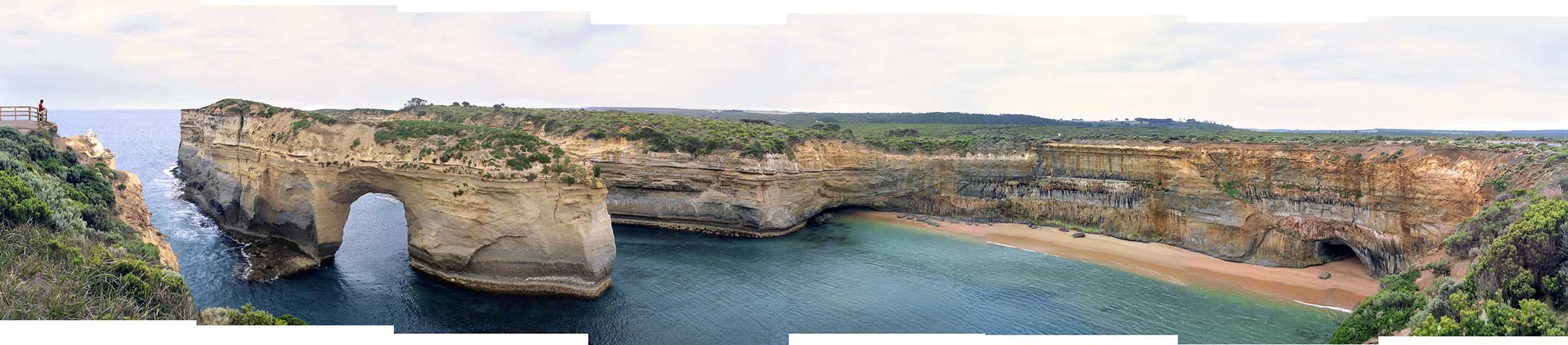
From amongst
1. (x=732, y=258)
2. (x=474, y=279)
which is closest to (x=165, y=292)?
(x=474, y=279)

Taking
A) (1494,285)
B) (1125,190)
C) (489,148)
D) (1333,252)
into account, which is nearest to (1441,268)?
(1494,285)

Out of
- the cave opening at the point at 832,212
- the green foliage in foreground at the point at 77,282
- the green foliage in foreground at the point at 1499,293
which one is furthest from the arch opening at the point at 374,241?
the green foliage in foreground at the point at 1499,293

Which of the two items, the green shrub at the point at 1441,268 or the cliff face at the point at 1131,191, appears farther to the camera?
the cliff face at the point at 1131,191

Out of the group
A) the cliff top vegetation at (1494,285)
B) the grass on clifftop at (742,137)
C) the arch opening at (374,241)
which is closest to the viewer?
the cliff top vegetation at (1494,285)

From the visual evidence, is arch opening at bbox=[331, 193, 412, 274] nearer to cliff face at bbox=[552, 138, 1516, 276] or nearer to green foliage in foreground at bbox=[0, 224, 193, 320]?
cliff face at bbox=[552, 138, 1516, 276]

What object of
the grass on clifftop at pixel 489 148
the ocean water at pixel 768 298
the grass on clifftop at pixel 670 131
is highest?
the grass on clifftop at pixel 670 131

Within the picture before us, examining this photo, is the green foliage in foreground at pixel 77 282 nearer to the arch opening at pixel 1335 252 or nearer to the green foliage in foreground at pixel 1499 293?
the green foliage in foreground at pixel 1499 293
